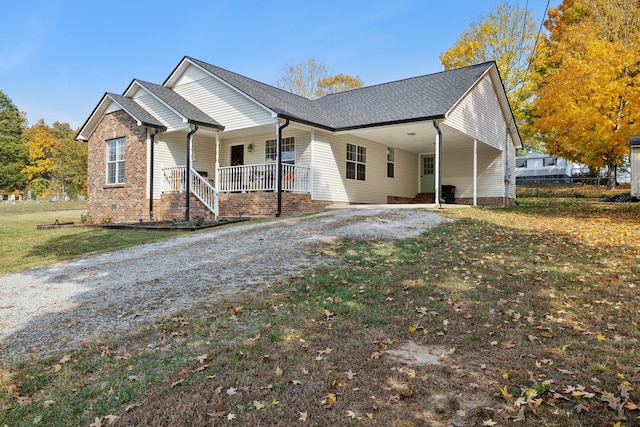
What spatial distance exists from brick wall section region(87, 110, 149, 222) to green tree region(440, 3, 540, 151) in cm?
2137

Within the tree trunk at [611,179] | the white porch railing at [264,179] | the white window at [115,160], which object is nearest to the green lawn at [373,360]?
the white porch railing at [264,179]

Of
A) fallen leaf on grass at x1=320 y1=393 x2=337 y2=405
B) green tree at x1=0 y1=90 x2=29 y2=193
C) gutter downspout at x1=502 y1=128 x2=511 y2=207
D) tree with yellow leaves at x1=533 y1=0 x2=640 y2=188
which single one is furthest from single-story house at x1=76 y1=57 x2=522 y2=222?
green tree at x1=0 y1=90 x2=29 y2=193

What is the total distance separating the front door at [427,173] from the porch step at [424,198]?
281 mm

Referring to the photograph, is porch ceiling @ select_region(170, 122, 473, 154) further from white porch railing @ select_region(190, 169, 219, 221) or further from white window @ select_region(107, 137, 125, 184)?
white window @ select_region(107, 137, 125, 184)

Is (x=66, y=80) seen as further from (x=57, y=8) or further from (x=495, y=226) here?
(x=495, y=226)

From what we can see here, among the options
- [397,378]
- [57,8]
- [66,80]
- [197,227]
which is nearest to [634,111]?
[197,227]

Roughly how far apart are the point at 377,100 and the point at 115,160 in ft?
37.1

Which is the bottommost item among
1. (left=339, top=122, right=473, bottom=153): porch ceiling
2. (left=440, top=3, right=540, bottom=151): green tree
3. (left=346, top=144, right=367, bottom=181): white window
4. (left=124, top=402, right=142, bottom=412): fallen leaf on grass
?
(left=124, top=402, right=142, bottom=412): fallen leaf on grass

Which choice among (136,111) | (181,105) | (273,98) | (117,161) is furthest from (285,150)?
(117,161)

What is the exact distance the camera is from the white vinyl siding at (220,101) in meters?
15.0

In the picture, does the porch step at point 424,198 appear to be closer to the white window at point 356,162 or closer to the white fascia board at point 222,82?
the white window at point 356,162

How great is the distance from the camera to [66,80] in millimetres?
35906

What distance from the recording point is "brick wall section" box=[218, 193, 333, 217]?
14.4 metres

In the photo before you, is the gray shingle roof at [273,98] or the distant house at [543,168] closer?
the gray shingle roof at [273,98]
